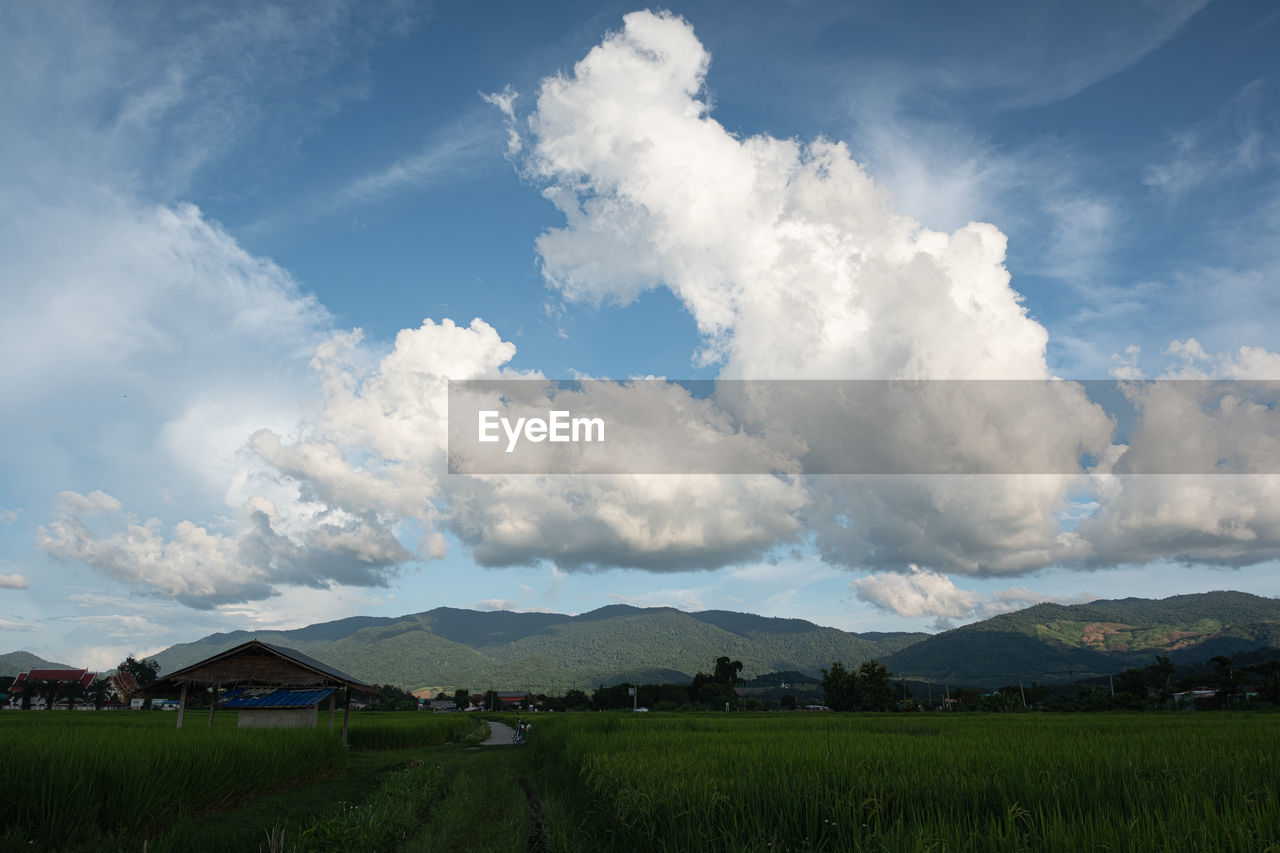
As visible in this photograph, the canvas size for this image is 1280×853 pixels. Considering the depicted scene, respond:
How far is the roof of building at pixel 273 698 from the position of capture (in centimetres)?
2538

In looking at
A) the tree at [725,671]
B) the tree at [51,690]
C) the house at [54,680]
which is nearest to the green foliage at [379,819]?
the tree at [725,671]

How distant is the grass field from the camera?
6152 millimetres

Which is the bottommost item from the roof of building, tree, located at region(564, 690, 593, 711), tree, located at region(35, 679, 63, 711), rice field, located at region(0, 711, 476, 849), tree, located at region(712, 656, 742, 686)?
tree, located at region(564, 690, 593, 711)

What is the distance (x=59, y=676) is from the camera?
120 meters

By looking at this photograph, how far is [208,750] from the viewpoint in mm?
13102

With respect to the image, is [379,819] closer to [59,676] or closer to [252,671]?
[252,671]

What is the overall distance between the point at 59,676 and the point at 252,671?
130 m

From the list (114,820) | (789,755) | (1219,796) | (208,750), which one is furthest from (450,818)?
(1219,796)

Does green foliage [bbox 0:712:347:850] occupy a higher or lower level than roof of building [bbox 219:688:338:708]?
higher

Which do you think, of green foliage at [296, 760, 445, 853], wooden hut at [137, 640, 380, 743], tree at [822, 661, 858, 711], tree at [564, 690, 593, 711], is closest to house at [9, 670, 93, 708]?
tree at [564, 690, 593, 711]

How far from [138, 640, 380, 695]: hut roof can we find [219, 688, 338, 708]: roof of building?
35 centimetres

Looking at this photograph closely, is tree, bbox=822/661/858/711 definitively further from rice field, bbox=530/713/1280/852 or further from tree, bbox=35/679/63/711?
tree, bbox=35/679/63/711

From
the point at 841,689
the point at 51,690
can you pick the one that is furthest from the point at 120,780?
the point at 51,690

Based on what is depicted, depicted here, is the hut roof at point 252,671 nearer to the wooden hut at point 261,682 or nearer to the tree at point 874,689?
the wooden hut at point 261,682
